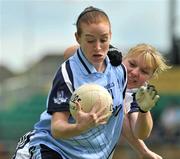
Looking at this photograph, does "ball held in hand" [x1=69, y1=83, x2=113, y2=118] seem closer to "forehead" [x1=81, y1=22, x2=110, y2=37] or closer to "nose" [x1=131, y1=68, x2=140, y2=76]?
"forehead" [x1=81, y1=22, x2=110, y2=37]

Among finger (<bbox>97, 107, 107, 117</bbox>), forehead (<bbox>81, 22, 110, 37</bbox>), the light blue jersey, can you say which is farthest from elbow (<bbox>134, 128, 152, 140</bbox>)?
forehead (<bbox>81, 22, 110, 37</bbox>)

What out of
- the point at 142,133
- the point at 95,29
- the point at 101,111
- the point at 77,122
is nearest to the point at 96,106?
the point at 101,111

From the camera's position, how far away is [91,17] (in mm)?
7031

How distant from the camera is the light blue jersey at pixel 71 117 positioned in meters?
7.09

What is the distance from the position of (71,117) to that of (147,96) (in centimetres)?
70

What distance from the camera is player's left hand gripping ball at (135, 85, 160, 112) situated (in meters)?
7.29

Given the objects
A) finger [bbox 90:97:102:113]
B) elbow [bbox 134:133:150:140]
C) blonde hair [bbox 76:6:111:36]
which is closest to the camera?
finger [bbox 90:97:102:113]

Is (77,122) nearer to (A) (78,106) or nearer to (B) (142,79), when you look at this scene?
(A) (78,106)

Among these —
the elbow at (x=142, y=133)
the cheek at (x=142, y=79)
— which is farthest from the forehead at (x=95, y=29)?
the elbow at (x=142, y=133)

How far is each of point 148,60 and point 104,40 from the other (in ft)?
3.06

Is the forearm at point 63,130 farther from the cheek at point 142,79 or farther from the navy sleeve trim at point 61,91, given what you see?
the cheek at point 142,79

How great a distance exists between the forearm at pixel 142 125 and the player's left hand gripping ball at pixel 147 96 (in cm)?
35

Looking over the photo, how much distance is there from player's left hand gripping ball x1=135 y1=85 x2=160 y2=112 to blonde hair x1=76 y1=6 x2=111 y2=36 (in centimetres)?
70

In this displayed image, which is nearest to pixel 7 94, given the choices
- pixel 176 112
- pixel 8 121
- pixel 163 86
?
pixel 8 121
